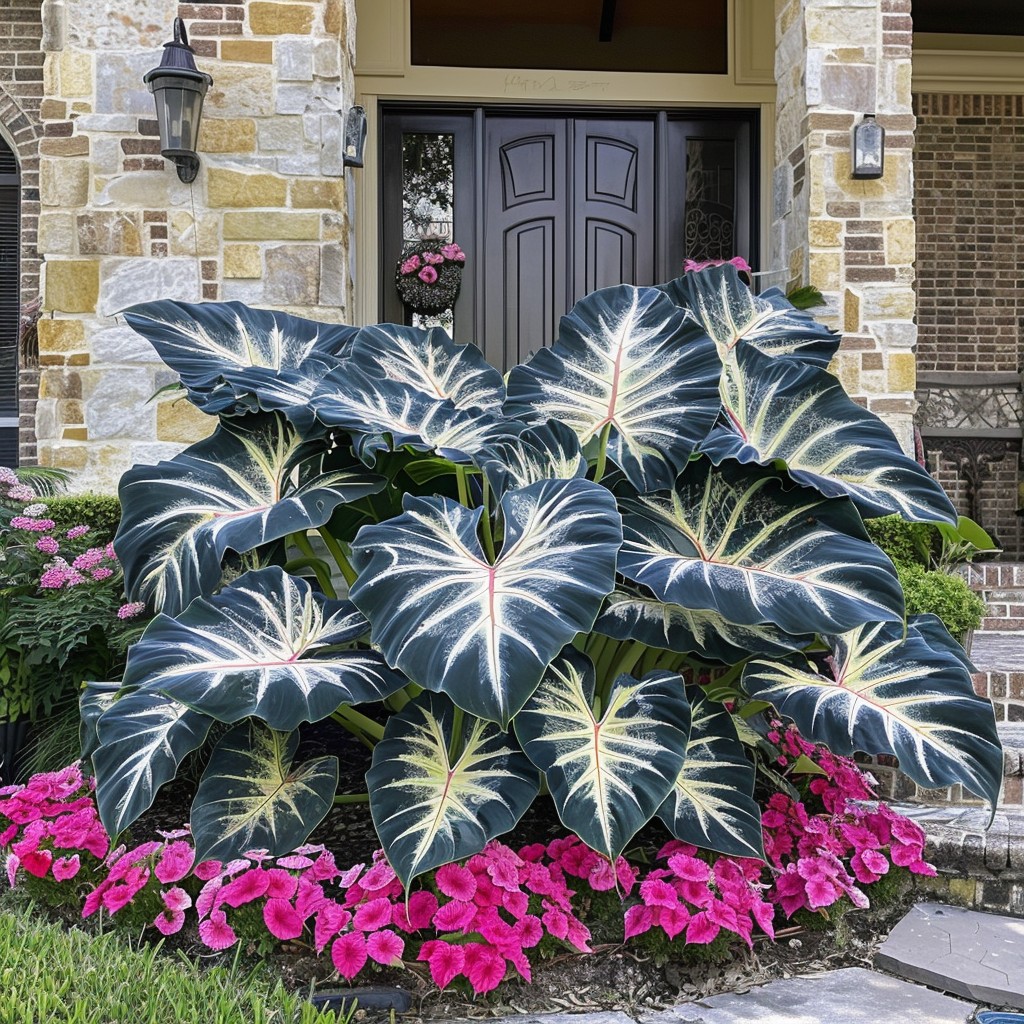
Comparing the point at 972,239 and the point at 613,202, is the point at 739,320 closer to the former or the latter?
the point at 613,202

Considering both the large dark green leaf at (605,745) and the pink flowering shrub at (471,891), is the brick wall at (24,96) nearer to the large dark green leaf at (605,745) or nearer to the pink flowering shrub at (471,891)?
the pink flowering shrub at (471,891)

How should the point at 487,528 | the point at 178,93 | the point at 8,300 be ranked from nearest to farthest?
1. the point at 487,528
2. the point at 178,93
3. the point at 8,300

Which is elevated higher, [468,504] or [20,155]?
[20,155]

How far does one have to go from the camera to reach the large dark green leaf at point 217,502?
1925mm

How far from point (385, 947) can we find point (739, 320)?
154 centimetres

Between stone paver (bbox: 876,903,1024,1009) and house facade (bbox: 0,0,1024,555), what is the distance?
2.57 meters

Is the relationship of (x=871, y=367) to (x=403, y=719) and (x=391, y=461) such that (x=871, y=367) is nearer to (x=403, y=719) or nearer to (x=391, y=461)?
(x=391, y=461)

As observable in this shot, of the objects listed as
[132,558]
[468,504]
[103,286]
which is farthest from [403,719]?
[103,286]

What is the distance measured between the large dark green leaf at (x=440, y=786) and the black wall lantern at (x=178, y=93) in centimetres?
285

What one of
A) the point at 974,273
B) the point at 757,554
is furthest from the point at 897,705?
the point at 974,273

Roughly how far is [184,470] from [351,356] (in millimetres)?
428

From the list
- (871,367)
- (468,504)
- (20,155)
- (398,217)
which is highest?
(20,155)

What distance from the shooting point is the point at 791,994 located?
1.75 metres

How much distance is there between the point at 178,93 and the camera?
12.8 feet
